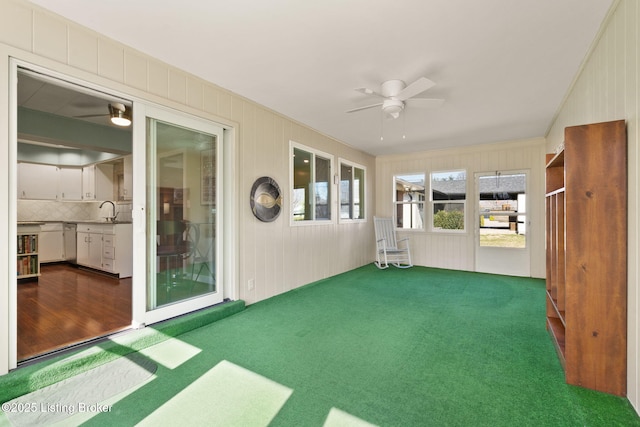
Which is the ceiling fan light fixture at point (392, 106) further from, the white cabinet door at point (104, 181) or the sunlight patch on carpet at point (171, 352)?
the white cabinet door at point (104, 181)

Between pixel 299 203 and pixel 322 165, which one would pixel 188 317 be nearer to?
pixel 299 203

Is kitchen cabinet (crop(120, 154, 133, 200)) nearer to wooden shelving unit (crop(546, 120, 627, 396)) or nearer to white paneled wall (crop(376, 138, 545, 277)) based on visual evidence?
white paneled wall (crop(376, 138, 545, 277))

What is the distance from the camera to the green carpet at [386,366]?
157cm

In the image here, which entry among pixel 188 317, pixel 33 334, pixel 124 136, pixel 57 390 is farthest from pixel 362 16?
A: pixel 124 136

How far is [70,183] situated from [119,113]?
3.68m

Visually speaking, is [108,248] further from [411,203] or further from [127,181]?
[411,203]

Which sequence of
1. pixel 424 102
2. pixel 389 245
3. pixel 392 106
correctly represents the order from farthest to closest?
pixel 389 245 < pixel 392 106 < pixel 424 102

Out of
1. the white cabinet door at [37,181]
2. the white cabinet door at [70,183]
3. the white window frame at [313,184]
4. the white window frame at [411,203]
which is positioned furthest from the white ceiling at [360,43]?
the white cabinet door at [37,181]

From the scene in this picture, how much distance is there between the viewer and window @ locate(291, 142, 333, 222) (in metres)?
4.32

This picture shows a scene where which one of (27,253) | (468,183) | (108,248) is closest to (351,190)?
(468,183)

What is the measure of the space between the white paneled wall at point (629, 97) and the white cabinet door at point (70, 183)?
8.20 meters

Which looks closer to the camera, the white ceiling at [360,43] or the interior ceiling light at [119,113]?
the white ceiling at [360,43]

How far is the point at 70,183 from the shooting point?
235 inches

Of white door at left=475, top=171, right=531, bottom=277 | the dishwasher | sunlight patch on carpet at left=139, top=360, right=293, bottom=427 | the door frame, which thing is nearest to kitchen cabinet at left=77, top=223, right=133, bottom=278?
the dishwasher
